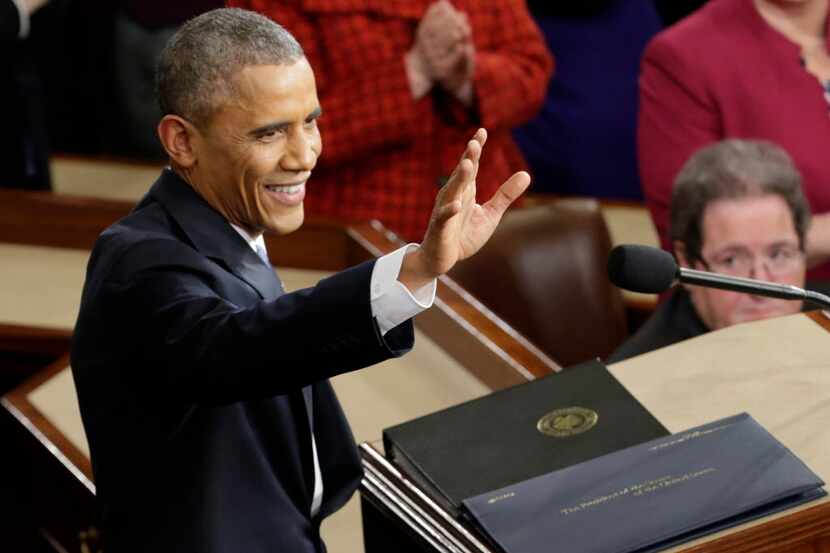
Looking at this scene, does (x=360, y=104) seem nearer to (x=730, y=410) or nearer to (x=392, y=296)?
(x=730, y=410)

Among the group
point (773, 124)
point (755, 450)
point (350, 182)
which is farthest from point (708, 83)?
point (755, 450)

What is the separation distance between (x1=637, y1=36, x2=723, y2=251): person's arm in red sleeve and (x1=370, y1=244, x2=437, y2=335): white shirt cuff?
1.52m

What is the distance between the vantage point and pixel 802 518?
1.48m

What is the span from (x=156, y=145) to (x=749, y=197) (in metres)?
1.65

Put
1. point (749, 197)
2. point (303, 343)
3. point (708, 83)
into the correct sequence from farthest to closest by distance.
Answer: point (708, 83) < point (749, 197) < point (303, 343)

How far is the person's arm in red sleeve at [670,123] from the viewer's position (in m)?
2.87

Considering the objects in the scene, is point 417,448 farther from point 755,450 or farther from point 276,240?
point 276,240

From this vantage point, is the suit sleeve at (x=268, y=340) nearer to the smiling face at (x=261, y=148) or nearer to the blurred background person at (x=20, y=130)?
the smiling face at (x=261, y=148)

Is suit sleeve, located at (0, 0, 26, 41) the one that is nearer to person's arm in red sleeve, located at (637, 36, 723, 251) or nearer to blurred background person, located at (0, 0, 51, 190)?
blurred background person, located at (0, 0, 51, 190)

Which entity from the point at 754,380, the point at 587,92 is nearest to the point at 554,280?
the point at 587,92

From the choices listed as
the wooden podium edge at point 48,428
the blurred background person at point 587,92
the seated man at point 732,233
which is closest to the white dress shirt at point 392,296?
the wooden podium edge at point 48,428

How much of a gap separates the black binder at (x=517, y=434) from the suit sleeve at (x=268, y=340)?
0.77 ft

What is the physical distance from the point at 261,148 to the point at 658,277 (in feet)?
1.46

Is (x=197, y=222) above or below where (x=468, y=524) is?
above
